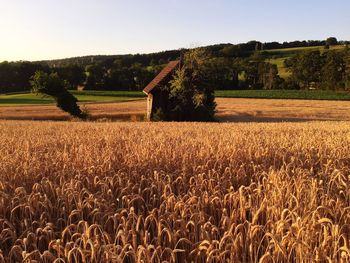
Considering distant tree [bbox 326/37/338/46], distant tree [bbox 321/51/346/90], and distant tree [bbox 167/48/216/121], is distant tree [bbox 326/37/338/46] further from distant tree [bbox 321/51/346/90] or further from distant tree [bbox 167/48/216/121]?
distant tree [bbox 167/48/216/121]

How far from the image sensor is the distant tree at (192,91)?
151 feet

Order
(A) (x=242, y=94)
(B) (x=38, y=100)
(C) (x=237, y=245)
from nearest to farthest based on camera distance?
(C) (x=237, y=245)
(B) (x=38, y=100)
(A) (x=242, y=94)

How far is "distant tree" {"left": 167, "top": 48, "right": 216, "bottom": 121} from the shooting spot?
4600 cm

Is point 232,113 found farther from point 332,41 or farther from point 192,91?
point 332,41

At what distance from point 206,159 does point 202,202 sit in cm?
232

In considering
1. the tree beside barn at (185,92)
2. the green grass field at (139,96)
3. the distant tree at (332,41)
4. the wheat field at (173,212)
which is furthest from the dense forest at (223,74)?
the wheat field at (173,212)

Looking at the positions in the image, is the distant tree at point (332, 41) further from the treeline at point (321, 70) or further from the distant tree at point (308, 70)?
the distant tree at point (308, 70)

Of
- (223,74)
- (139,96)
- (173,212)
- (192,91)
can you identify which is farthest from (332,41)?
(173,212)

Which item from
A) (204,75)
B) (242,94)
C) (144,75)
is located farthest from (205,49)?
(144,75)

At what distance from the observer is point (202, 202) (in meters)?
3.86

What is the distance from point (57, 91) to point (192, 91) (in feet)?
64.7

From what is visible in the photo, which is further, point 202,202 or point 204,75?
point 204,75

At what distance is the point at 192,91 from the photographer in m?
46.9

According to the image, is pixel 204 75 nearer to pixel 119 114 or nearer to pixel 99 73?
pixel 119 114
